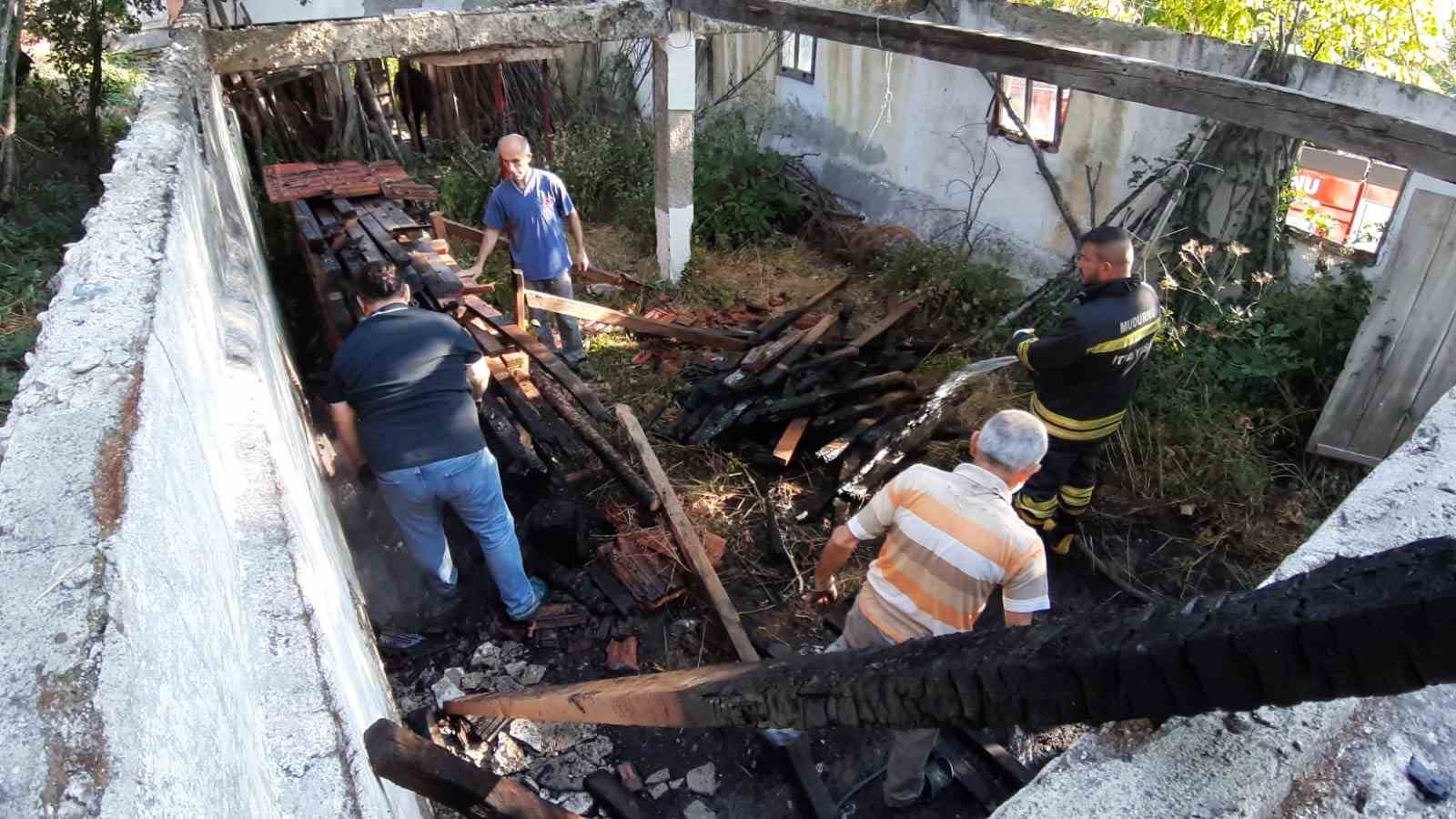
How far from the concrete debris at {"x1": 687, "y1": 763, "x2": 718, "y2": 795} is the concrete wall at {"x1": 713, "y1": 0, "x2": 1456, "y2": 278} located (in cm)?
585

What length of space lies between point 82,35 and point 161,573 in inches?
289

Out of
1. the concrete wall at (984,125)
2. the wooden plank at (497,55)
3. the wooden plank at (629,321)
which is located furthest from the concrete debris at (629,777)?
the concrete wall at (984,125)

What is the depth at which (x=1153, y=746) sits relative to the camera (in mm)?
1673

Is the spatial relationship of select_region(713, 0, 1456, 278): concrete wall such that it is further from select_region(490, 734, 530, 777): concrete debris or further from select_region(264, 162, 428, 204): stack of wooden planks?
select_region(490, 734, 530, 777): concrete debris

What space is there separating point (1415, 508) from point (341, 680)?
2794mm

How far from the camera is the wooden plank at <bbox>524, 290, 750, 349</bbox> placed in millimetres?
6207

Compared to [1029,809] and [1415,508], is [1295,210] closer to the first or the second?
[1415,508]

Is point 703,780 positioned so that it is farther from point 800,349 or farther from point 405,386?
point 800,349

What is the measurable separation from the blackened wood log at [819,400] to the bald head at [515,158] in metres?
2.65

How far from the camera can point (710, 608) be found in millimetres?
4438

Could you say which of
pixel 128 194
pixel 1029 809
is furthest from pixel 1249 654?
pixel 128 194

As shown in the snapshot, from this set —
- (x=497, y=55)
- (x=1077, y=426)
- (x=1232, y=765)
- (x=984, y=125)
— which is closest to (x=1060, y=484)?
(x=1077, y=426)

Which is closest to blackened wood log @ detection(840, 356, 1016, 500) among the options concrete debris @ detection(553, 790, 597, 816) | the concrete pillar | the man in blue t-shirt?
concrete debris @ detection(553, 790, 597, 816)

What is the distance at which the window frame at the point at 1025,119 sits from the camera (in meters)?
7.86
